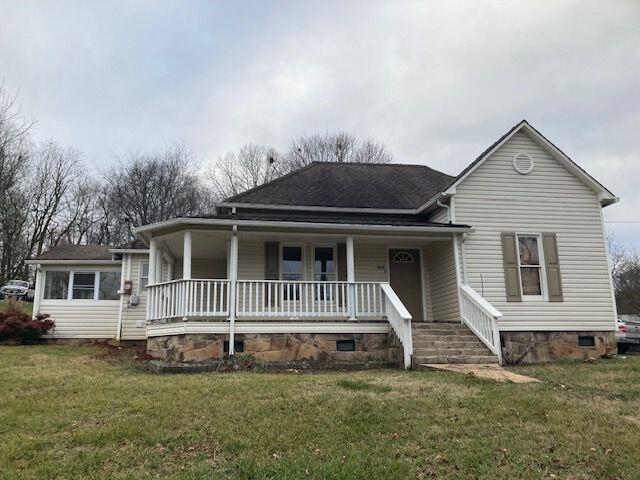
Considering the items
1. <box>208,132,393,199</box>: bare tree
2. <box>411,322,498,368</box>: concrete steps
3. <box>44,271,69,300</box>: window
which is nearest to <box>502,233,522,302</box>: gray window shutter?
<box>411,322,498,368</box>: concrete steps

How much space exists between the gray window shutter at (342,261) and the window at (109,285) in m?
8.11

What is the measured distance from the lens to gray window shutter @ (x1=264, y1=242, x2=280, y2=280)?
1262 cm

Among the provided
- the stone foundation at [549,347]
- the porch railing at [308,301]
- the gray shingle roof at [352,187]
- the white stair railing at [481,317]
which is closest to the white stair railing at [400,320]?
the porch railing at [308,301]

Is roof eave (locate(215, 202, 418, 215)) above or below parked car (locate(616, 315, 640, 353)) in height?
above

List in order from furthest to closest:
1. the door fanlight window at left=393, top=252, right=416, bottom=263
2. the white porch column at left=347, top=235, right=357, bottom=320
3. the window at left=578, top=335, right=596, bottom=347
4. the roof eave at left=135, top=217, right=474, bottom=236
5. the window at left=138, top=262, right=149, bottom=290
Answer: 1. the window at left=138, top=262, right=149, bottom=290
2. the door fanlight window at left=393, top=252, right=416, bottom=263
3. the window at left=578, top=335, right=596, bottom=347
4. the white porch column at left=347, top=235, right=357, bottom=320
5. the roof eave at left=135, top=217, right=474, bottom=236

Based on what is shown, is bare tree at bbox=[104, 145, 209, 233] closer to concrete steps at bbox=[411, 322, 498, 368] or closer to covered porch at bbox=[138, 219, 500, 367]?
covered porch at bbox=[138, 219, 500, 367]

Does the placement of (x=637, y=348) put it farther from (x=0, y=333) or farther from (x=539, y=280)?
(x=0, y=333)

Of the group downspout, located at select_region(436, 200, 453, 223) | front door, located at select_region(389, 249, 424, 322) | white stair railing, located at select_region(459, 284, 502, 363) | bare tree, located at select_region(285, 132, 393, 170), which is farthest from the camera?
bare tree, located at select_region(285, 132, 393, 170)

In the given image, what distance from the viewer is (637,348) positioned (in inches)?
680

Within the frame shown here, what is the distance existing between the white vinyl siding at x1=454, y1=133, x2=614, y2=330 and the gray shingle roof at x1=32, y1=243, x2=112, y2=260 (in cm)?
1192

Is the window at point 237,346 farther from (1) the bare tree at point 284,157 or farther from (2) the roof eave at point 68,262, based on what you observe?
(1) the bare tree at point 284,157

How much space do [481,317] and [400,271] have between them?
3.05 metres

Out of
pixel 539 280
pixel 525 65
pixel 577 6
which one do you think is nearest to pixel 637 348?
pixel 539 280

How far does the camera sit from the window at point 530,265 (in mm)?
12344
